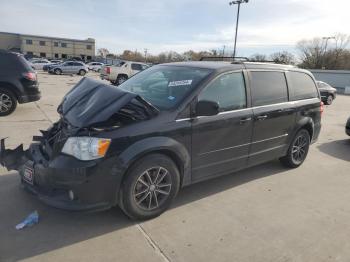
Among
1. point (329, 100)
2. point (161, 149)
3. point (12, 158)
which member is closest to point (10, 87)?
point (12, 158)

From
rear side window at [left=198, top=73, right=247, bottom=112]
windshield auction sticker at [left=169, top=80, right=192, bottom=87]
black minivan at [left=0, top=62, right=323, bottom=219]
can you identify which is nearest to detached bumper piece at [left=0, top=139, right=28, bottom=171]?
black minivan at [left=0, top=62, right=323, bottom=219]

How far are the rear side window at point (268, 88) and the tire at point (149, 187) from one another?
174cm

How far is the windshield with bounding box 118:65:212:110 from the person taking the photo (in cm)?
402

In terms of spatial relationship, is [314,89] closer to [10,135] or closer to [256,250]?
[256,250]

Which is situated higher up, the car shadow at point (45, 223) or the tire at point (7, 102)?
the tire at point (7, 102)

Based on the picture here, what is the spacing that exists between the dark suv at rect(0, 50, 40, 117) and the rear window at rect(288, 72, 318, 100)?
22.8 ft

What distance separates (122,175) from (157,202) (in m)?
0.63

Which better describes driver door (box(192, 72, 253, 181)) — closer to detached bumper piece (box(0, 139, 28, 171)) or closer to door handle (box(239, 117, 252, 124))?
door handle (box(239, 117, 252, 124))

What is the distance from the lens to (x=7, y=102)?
352 inches

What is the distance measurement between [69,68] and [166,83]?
32763 millimetres

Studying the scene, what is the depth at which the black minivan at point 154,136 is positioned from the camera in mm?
3285

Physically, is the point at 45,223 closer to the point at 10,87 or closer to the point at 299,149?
the point at 299,149

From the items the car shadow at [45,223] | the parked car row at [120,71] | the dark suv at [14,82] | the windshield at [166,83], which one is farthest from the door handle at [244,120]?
the parked car row at [120,71]

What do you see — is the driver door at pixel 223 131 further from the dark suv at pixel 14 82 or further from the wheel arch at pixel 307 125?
the dark suv at pixel 14 82
